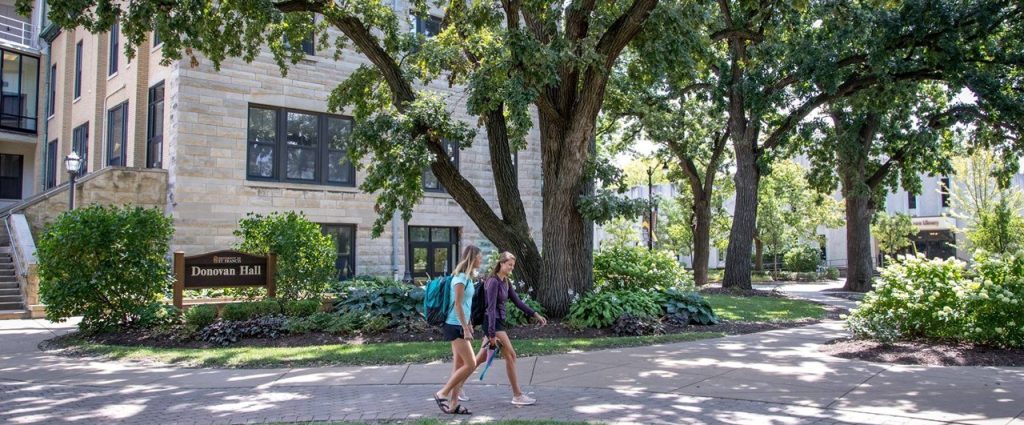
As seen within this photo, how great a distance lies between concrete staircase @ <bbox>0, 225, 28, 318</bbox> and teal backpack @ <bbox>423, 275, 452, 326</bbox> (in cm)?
1375

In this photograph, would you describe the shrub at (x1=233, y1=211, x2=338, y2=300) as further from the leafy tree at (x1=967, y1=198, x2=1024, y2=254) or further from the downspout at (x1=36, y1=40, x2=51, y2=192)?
the leafy tree at (x1=967, y1=198, x2=1024, y2=254)

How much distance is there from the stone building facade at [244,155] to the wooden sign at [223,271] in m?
4.39

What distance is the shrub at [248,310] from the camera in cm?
1247

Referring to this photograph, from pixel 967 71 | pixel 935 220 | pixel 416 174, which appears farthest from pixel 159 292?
pixel 935 220

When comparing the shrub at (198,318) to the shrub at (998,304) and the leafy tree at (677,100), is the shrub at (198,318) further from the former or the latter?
the shrub at (998,304)

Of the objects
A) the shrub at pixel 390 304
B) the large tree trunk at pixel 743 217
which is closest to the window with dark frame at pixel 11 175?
Result: the shrub at pixel 390 304

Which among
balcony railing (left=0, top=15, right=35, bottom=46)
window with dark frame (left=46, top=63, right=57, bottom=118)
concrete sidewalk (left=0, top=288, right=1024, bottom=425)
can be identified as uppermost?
balcony railing (left=0, top=15, right=35, bottom=46)

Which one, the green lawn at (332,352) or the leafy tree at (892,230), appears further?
the leafy tree at (892,230)

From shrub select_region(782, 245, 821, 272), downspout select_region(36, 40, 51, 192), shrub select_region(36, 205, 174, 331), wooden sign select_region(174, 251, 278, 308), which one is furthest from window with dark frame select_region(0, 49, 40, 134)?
shrub select_region(782, 245, 821, 272)

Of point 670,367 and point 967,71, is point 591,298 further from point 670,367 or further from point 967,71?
point 967,71

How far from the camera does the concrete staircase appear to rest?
16.2 metres

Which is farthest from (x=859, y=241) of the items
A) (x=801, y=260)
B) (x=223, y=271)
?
(x=223, y=271)

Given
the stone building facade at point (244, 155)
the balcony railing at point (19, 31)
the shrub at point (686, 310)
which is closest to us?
the shrub at point (686, 310)

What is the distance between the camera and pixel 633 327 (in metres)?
11.9
